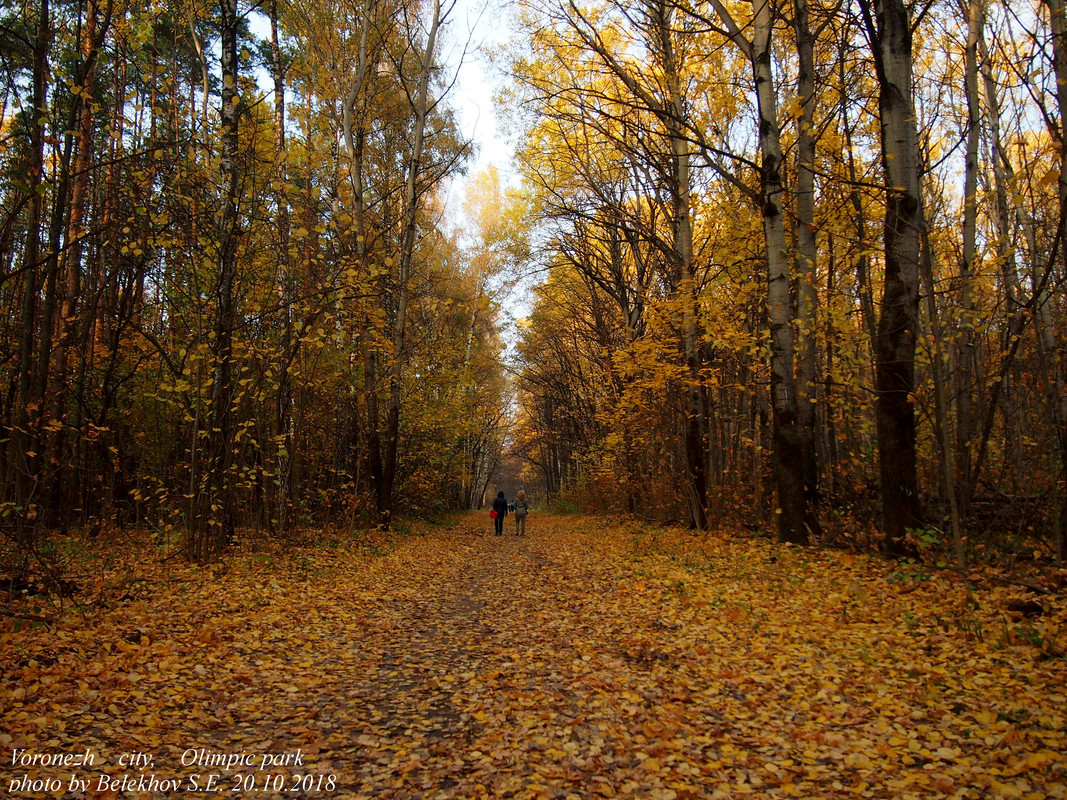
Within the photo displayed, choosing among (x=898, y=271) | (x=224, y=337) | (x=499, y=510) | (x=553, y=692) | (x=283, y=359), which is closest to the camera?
(x=553, y=692)

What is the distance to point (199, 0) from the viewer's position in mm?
8891

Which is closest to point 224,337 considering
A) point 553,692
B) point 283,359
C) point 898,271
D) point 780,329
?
point 283,359

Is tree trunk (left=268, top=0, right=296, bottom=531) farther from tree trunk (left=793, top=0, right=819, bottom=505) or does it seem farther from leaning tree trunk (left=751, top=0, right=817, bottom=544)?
tree trunk (left=793, top=0, right=819, bottom=505)

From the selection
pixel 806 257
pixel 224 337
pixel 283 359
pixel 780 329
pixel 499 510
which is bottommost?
pixel 499 510

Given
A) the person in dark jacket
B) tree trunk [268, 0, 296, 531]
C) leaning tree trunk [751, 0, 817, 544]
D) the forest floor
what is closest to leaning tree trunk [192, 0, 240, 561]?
tree trunk [268, 0, 296, 531]

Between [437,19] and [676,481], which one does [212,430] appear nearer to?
[676,481]

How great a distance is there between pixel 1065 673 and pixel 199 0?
43.1 ft

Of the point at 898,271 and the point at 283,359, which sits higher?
the point at 898,271

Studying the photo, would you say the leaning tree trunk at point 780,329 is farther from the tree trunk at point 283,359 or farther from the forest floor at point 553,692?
the tree trunk at point 283,359

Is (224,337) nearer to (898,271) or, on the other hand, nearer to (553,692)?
(553,692)

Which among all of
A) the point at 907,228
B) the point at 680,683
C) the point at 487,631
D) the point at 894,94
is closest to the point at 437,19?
the point at 894,94

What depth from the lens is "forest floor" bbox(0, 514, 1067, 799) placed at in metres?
2.90

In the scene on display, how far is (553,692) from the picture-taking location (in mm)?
4191

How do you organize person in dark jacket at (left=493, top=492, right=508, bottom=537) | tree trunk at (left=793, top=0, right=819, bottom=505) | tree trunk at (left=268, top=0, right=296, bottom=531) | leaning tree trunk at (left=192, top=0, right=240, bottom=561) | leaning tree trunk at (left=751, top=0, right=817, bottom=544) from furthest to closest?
person in dark jacket at (left=493, top=492, right=508, bottom=537)
tree trunk at (left=268, top=0, right=296, bottom=531)
leaning tree trunk at (left=751, top=0, right=817, bottom=544)
tree trunk at (left=793, top=0, right=819, bottom=505)
leaning tree trunk at (left=192, top=0, right=240, bottom=561)
